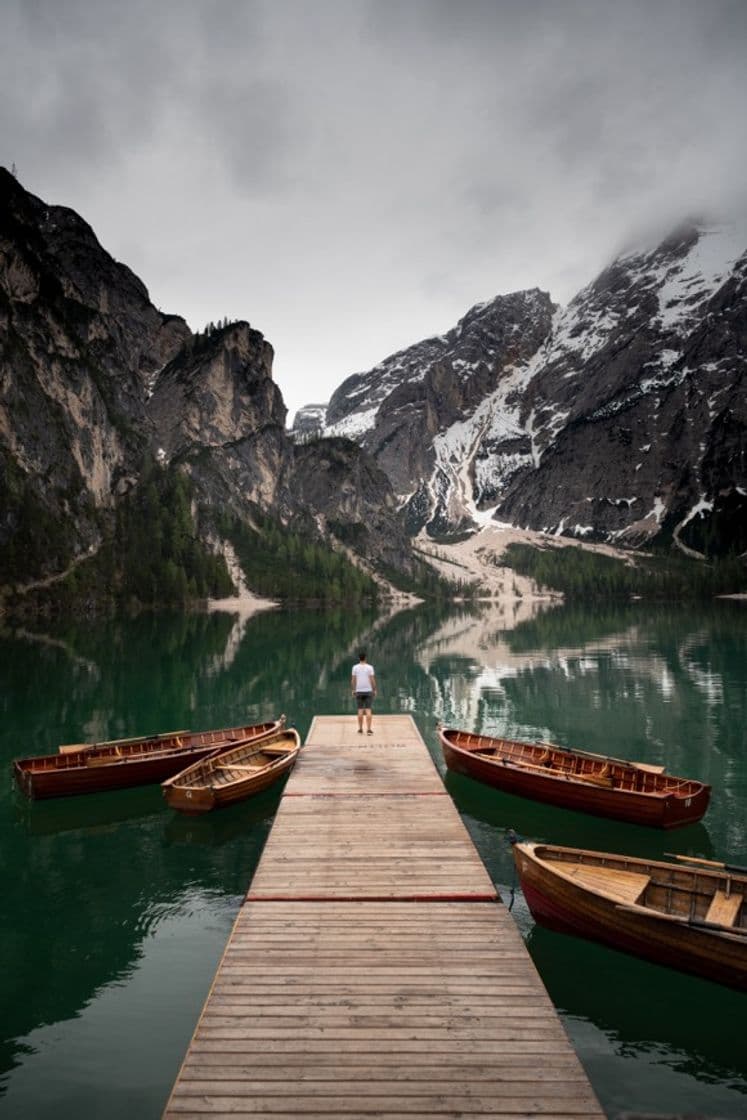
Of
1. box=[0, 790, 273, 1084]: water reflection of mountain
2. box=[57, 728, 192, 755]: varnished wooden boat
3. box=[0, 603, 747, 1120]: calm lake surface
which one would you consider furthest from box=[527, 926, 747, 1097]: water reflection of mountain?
box=[57, 728, 192, 755]: varnished wooden boat

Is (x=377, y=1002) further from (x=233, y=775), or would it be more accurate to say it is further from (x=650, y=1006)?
(x=233, y=775)

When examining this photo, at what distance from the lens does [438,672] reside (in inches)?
2744

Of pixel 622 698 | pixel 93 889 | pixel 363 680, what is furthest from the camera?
pixel 622 698

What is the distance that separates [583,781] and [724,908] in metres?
10.5

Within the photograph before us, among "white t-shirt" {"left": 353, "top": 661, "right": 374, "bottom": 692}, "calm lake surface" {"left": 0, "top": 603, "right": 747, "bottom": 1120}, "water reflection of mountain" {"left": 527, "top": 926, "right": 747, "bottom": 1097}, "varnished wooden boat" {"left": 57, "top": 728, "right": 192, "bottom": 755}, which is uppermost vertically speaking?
"white t-shirt" {"left": 353, "top": 661, "right": 374, "bottom": 692}

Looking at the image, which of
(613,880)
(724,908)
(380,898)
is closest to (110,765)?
(380,898)

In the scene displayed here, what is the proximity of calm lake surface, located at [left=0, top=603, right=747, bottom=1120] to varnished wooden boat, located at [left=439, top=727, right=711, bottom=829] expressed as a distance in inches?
30.6

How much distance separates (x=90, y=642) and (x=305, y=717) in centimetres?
6120

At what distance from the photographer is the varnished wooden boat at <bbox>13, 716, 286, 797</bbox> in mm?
26312

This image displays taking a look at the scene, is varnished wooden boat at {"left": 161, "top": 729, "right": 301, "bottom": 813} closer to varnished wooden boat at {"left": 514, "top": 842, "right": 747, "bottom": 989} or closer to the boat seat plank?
varnished wooden boat at {"left": 514, "top": 842, "right": 747, "bottom": 989}

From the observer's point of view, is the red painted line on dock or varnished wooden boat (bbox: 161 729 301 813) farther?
varnished wooden boat (bbox: 161 729 301 813)

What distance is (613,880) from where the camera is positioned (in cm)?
1527

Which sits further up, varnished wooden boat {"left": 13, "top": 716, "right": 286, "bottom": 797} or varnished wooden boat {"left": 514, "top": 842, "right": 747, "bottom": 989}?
varnished wooden boat {"left": 13, "top": 716, "right": 286, "bottom": 797}

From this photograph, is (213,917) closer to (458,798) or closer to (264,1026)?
(264,1026)
